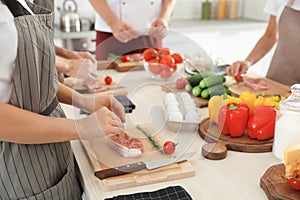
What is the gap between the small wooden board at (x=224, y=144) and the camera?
3.41 feet

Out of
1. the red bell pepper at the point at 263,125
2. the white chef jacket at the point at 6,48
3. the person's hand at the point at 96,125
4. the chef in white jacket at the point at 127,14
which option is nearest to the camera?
the white chef jacket at the point at 6,48

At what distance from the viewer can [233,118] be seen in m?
1.11

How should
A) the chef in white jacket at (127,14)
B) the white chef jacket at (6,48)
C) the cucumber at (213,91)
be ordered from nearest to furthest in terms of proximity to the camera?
the white chef jacket at (6,48) → the cucumber at (213,91) → the chef in white jacket at (127,14)

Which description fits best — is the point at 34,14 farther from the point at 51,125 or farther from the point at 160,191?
the point at 160,191

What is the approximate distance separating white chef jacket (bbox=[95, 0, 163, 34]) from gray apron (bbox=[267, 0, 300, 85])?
27.1 inches

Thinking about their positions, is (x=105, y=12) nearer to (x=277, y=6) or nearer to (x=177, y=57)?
(x=177, y=57)

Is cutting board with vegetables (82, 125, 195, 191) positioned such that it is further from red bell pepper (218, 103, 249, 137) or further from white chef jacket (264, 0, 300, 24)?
white chef jacket (264, 0, 300, 24)

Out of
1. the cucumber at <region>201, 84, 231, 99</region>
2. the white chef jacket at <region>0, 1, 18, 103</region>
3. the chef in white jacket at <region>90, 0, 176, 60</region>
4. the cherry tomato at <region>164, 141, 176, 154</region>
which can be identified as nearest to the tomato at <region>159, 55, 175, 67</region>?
the cucumber at <region>201, 84, 231, 99</region>

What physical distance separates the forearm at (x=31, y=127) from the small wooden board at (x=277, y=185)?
0.41 m

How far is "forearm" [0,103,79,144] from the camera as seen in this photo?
79 centimetres

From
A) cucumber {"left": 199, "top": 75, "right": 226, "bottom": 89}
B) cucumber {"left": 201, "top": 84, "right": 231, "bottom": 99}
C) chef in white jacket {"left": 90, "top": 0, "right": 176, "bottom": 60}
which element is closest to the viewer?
cucumber {"left": 201, "top": 84, "right": 231, "bottom": 99}

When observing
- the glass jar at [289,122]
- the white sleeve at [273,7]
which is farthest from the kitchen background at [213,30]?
the glass jar at [289,122]

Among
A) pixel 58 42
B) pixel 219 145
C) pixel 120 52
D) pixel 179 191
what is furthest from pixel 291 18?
pixel 58 42

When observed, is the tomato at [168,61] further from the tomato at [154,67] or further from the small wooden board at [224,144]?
the small wooden board at [224,144]
